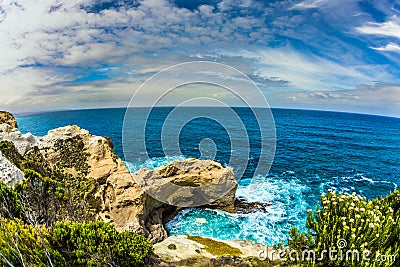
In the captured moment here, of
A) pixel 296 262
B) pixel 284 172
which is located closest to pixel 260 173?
pixel 284 172

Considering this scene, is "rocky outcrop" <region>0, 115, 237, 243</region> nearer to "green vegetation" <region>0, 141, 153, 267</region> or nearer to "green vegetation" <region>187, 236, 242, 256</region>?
"green vegetation" <region>187, 236, 242, 256</region>

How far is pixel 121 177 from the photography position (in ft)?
85.1

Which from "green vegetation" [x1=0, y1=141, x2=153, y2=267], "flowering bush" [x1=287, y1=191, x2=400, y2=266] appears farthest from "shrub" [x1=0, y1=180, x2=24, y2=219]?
"flowering bush" [x1=287, y1=191, x2=400, y2=266]

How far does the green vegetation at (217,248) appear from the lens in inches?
664

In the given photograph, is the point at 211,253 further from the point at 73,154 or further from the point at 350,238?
the point at 73,154

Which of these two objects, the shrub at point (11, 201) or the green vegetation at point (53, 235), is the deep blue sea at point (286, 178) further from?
the shrub at point (11, 201)

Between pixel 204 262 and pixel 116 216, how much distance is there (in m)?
11.9

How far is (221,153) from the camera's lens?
202 feet

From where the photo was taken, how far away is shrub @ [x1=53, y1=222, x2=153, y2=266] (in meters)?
9.99

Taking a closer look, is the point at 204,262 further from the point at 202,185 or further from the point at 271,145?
the point at 271,145

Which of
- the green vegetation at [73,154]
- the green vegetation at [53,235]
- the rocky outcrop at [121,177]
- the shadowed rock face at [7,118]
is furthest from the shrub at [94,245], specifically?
the shadowed rock face at [7,118]

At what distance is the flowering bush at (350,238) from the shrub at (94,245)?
7021mm

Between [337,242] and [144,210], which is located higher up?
[337,242]

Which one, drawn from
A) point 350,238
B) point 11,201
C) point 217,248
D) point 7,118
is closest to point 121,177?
point 217,248
